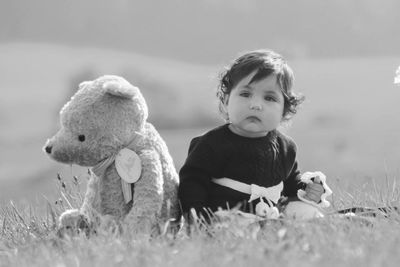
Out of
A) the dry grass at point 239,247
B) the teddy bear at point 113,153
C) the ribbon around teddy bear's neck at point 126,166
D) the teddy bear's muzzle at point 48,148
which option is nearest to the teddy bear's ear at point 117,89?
the teddy bear at point 113,153

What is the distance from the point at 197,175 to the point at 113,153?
0.39 m

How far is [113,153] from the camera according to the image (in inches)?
130

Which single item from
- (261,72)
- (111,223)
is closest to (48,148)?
(111,223)

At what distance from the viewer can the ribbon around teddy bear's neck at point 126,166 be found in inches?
128

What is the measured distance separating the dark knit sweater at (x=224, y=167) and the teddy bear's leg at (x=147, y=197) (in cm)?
18

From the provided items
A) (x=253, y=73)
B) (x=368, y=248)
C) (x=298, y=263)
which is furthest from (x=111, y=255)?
(x=253, y=73)

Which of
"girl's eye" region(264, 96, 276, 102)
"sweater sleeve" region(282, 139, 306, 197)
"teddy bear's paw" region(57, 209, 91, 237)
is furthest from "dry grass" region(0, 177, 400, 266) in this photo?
"girl's eye" region(264, 96, 276, 102)

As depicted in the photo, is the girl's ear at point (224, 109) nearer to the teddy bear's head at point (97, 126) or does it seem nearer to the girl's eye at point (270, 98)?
the girl's eye at point (270, 98)

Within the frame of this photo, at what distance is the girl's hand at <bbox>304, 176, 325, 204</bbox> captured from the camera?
12.0 feet

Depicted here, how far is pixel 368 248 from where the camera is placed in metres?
2.55

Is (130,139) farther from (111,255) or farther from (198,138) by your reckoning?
(111,255)

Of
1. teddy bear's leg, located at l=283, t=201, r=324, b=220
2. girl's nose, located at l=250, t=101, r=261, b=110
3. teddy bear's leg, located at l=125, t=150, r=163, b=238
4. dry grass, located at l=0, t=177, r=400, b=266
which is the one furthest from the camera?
teddy bear's leg, located at l=283, t=201, r=324, b=220

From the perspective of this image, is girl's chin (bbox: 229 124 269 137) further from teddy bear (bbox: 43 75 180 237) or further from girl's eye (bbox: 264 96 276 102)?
teddy bear (bbox: 43 75 180 237)

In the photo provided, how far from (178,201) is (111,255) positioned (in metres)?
0.85
